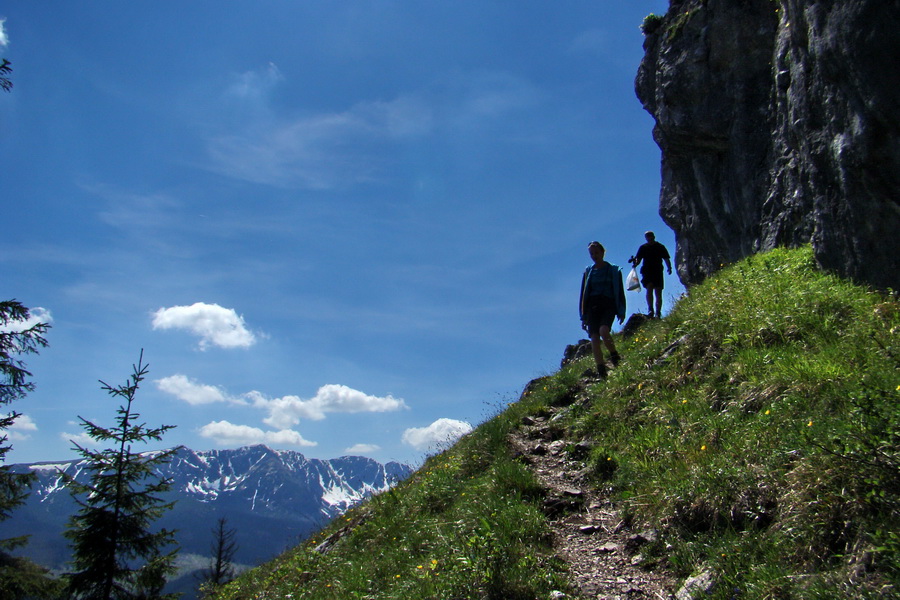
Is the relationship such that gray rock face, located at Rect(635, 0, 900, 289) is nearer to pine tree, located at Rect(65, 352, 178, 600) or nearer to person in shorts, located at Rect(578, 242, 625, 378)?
person in shorts, located at Rect(578, 242, 625, 378)

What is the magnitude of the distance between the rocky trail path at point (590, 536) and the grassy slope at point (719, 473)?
0.58 feet

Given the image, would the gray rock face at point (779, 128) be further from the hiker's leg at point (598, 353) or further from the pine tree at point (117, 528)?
the pine tree at point (117, 528)

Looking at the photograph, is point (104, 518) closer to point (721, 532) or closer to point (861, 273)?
point (721, 532)

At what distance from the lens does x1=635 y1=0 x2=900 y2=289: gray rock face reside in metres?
8.48

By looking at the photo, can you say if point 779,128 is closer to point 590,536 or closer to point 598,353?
point 598,353

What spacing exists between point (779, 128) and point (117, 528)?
2209 centimetres

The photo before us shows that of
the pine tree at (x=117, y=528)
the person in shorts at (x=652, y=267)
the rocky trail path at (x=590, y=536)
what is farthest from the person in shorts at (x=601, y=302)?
the pine tree at (x=117, y=528)

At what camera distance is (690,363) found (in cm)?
891

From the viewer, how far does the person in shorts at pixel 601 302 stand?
11.4 m

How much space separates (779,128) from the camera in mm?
16500

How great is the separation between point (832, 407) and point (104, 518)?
54.3ft

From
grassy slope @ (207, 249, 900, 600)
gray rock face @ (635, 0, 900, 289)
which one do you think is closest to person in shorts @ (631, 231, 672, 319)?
gray rock face @ (635, 0, 900, 289)

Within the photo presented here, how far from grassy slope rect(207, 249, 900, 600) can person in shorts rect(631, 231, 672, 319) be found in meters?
5.33

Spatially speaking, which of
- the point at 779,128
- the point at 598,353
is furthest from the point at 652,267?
the point at 598,353
